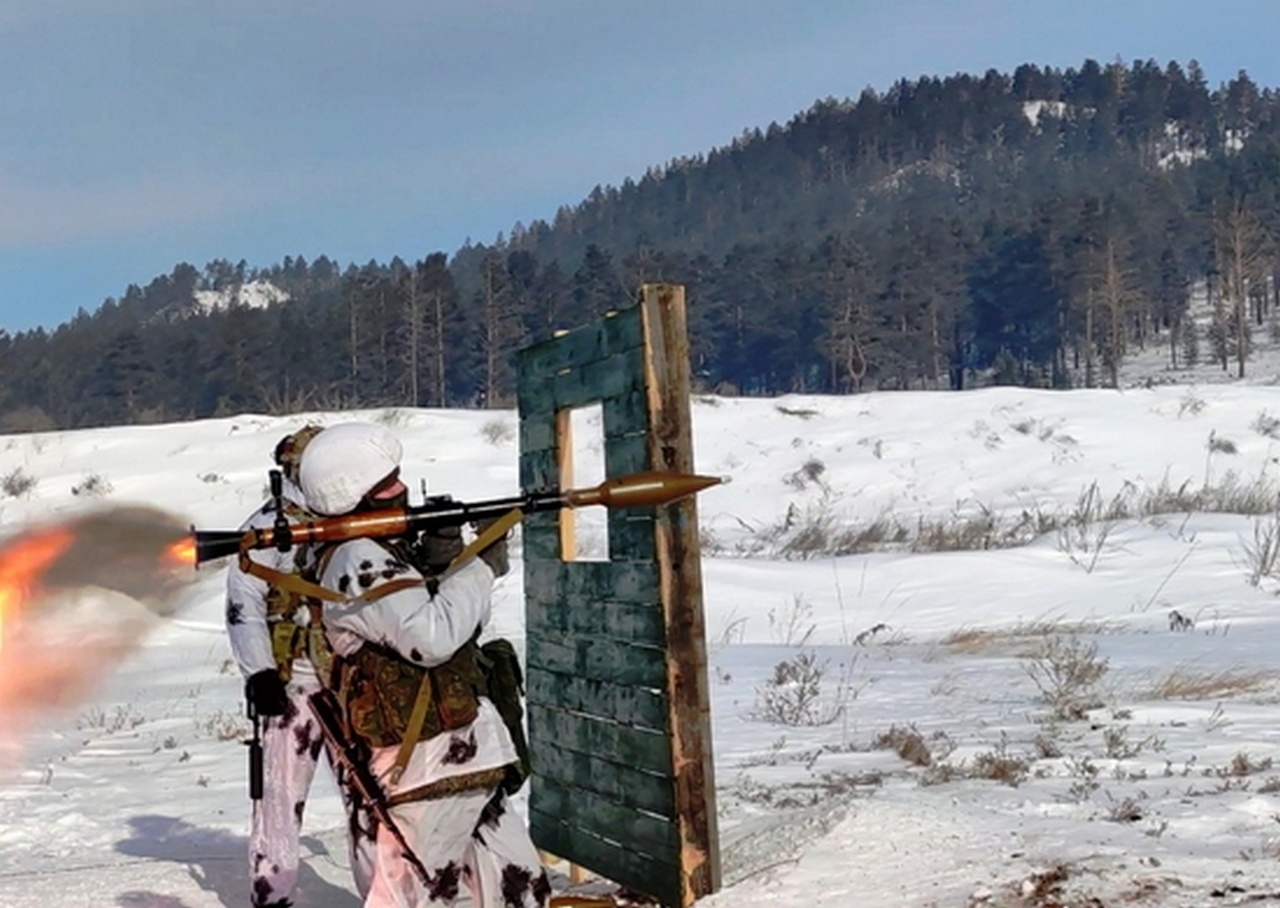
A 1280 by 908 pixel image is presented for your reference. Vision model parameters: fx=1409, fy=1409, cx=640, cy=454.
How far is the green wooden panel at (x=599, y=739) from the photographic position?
15.8 ft

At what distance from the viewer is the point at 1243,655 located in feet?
32.7

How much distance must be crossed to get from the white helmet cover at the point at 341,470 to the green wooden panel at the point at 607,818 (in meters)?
1.68

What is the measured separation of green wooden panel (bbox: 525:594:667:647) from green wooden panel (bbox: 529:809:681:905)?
0.76 m

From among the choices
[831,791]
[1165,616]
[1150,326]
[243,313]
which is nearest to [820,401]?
[1165,616]

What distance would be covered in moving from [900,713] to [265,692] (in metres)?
4.94

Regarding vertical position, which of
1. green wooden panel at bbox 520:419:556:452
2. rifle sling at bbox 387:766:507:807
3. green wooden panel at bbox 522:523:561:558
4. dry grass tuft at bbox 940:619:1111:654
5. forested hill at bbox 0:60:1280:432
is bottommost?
dry grass tuft at bbox 940:619:1111:654

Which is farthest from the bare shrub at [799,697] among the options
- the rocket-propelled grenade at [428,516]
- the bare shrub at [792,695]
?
the rocket-propelled grenade at [428,516]

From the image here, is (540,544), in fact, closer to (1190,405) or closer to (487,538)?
(487,538)

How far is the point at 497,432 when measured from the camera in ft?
85.5

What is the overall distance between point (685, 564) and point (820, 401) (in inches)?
1052

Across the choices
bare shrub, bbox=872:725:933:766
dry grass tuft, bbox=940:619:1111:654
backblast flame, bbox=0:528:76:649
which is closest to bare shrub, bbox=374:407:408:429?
dry grass tuft, bbox=940:619:1111:654

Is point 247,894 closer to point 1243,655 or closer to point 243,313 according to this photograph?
point 1243,655

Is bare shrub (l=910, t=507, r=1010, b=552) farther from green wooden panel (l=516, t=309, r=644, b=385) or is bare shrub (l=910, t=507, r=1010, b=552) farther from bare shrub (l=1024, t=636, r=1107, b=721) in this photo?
green wooden panel (l=516, t=309, r=644, b=385)

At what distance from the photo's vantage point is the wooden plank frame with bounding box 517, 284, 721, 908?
471 centimetres
